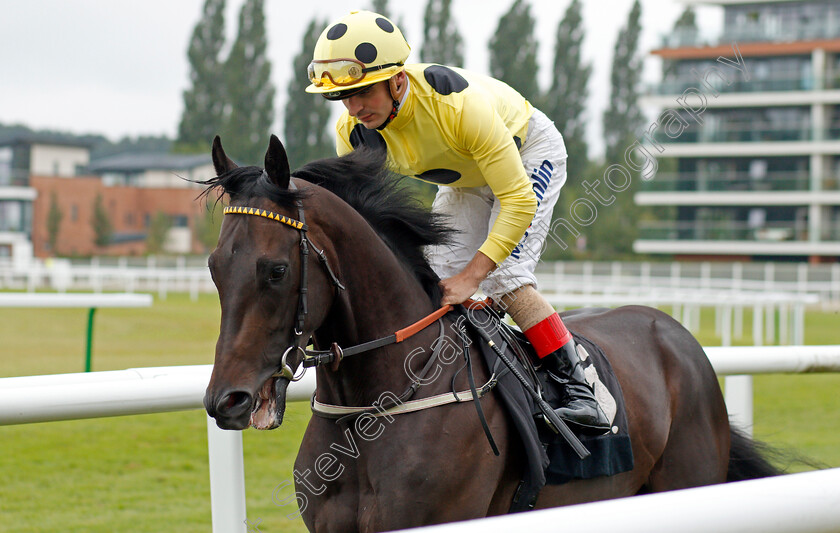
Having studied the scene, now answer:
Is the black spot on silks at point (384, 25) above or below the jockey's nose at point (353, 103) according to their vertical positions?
above

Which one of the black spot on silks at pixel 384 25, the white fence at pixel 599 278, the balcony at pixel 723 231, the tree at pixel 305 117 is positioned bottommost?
the white fence at pixel 599 278

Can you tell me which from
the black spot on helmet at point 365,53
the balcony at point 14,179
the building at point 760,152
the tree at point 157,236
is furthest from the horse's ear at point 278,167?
the balcony at point 14,179

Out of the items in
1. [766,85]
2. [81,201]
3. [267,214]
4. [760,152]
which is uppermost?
[766,85]

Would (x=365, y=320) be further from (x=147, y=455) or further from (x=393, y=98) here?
(x=147, y=455)

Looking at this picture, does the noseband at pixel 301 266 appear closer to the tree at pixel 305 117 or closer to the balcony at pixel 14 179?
the tree at pixel 305 117

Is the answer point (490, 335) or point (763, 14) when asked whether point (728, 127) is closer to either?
point (763, 14)

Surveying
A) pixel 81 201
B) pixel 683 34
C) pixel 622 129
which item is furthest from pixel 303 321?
pixel 81 201

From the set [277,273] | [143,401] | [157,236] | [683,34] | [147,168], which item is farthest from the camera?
[147,168]

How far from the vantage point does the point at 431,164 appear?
2791 millimetres

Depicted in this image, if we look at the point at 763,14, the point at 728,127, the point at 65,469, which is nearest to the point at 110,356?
the point at 65,469

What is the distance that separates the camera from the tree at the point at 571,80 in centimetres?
3900

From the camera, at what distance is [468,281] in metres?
2.62

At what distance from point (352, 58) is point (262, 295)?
2.59 ft

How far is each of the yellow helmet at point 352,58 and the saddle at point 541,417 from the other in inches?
30.2
